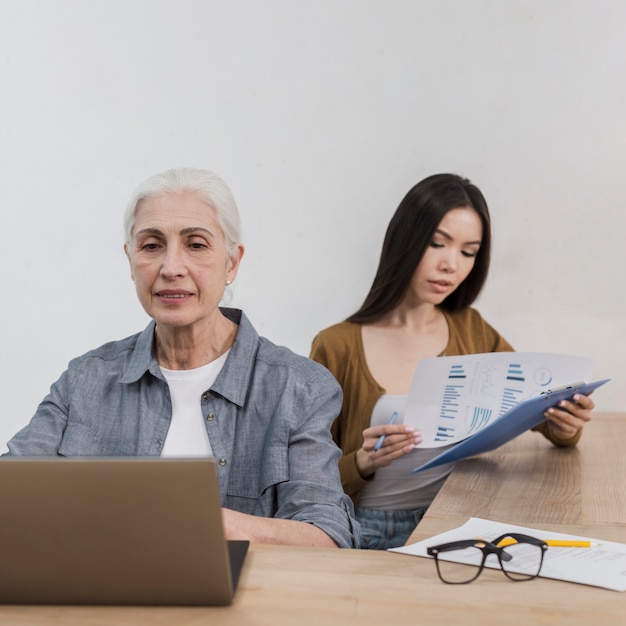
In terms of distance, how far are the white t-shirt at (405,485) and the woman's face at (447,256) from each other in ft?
1.35

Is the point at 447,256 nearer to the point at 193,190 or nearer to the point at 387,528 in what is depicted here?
the point at 387,528

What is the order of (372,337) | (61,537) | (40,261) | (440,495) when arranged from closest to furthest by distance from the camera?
(61,537) → (440,495) → (372,337) → (40,261)

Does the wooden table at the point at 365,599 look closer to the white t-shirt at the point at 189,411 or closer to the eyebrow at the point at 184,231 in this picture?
the white t-shirt at the point at 189,411

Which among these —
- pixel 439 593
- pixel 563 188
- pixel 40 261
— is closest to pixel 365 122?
pixel 563 188

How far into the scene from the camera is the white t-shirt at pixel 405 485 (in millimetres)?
2188

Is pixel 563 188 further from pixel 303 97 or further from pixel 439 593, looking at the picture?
pixel 439 593

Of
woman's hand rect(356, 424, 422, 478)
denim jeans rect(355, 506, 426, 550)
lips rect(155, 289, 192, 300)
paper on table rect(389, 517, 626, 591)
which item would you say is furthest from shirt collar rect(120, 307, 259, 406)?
denim jeans rect(355, 506, 426, 550)

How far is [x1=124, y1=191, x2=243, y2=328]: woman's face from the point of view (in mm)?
1696

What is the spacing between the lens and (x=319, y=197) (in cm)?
286

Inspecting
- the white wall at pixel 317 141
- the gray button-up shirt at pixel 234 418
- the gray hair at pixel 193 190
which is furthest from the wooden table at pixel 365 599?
the white wall at pixel 317 141

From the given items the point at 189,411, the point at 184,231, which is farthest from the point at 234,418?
the point at 184,231

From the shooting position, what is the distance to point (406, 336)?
239 cm

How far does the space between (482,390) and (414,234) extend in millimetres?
514

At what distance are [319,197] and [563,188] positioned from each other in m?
0.77
